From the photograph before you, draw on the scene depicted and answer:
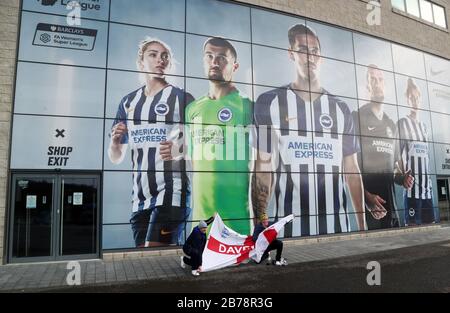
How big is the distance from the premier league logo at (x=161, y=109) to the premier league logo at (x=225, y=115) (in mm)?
2034

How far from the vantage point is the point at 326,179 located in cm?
1516

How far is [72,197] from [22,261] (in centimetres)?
235

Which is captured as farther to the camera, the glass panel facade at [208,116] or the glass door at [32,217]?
the glass panel facade at [208,116]

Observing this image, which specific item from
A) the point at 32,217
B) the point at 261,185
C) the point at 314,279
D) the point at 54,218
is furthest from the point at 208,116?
the point at 314,279

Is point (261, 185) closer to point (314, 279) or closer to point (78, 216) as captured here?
point (314, 279)

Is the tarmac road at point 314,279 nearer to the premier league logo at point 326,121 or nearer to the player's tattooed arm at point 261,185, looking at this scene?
the player's tattooed arm at point 261,185

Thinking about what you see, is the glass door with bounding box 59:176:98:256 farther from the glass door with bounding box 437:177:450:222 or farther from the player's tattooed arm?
the glass door with bounding box 437:177:450:222

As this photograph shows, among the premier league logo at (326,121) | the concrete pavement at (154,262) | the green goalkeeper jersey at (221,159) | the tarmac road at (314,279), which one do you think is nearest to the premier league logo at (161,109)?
the green goalkeeper jersey at (221,159)

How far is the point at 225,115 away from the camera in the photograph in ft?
44.7

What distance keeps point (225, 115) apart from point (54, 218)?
6971 mm

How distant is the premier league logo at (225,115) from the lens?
13.5 metres

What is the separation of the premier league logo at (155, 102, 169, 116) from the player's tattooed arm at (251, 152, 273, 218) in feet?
13.2

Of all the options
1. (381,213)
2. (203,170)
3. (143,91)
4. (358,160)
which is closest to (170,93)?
(143,91)

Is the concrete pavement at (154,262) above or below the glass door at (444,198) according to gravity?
below
